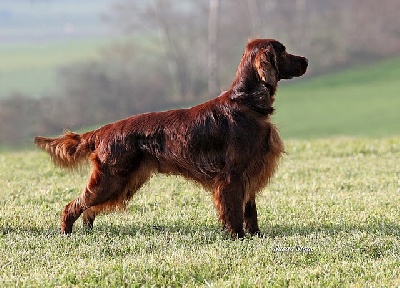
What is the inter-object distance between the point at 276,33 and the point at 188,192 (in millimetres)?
27480

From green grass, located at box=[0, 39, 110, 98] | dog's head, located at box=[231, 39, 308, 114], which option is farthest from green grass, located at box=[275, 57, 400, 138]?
dog's head, located at box=[231, 39, 308, 114]

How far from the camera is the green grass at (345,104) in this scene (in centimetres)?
2641

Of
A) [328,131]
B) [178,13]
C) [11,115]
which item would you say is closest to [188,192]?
[11,115]

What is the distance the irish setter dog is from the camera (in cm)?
609

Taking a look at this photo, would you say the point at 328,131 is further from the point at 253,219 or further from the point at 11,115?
the point at 253,219

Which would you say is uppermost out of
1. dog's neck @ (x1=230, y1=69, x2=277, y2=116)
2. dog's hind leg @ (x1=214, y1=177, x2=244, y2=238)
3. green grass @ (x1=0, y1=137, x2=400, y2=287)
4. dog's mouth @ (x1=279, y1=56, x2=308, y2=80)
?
dog's mouth @ (x1=279, y1=56, x2=308, y2=80)

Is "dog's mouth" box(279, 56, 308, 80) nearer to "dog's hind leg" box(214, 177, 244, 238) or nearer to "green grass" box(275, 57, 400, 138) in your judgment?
"dog's hind leg" box(214, 177, 244, 238)

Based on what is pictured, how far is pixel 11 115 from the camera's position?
17.3 metres

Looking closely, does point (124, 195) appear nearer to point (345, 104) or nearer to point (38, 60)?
point (38, 60)

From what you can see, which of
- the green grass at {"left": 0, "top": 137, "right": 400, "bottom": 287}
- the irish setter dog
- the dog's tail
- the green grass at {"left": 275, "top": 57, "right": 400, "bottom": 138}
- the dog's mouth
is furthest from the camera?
the green grass at {"left": 275, "top": 57, "right": 400, "bottom": 138}

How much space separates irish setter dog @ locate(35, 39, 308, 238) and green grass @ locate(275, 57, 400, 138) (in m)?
17.8

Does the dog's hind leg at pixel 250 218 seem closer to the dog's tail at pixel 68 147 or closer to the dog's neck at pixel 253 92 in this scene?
the dog's neck at pixel 253 92

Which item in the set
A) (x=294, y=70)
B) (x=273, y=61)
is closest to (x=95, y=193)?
(x=273, y=61)

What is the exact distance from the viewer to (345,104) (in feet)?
99.5
